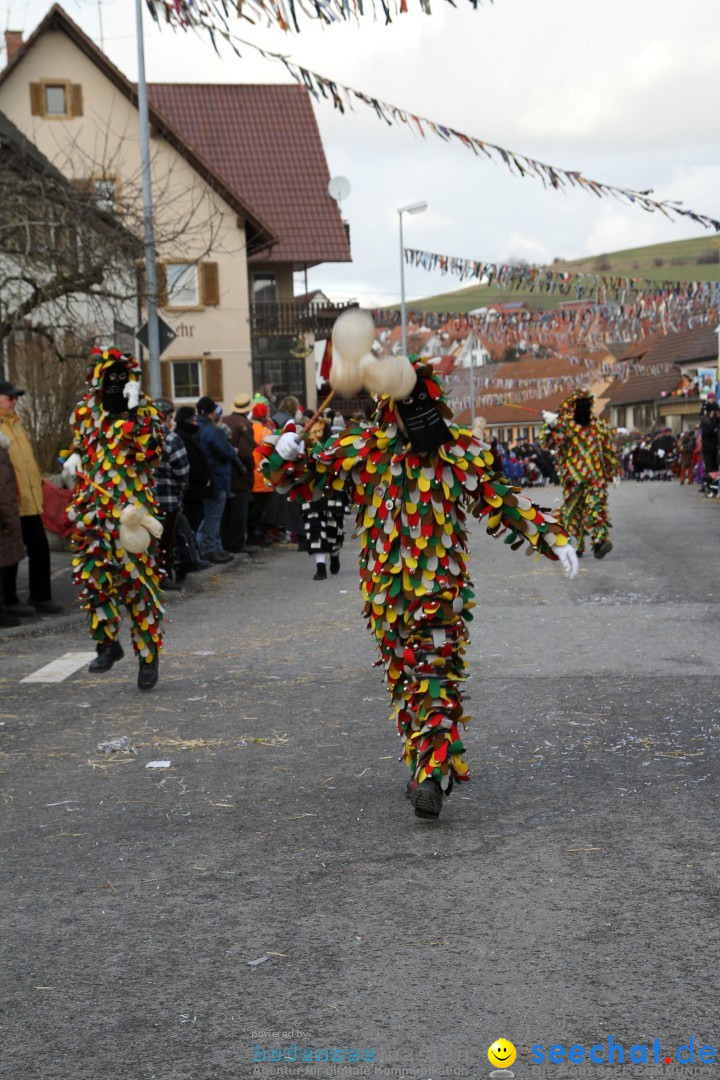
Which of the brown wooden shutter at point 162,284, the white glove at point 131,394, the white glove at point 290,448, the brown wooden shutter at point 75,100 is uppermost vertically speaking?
the brown wooden shutter at point 75,100

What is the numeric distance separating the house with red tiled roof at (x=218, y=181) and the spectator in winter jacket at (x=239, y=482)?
52.9 feet

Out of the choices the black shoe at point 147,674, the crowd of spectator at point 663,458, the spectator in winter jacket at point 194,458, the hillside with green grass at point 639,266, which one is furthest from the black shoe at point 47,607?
the hillside with green grass at point 639,266

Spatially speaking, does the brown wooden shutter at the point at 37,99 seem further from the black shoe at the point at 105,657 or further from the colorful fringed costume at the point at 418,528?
the colorful fringed costume at the point at 418,528

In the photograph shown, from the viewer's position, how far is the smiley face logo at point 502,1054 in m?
3.57

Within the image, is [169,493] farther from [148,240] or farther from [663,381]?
[663,381]

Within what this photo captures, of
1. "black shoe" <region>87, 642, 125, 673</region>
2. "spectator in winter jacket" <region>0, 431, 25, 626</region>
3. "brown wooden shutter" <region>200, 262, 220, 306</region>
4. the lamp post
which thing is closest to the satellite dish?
"brown wooden shutter" <region>200, 262, 220, 306</region>

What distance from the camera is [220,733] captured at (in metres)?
7.73

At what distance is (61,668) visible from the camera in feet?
33.2

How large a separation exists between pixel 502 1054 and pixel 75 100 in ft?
134

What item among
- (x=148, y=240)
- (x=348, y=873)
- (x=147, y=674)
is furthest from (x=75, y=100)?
(x=348, y=873)

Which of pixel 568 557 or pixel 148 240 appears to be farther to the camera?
pixel 148 240

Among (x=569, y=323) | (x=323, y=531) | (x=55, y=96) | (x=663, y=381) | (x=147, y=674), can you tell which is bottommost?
(x=147, y=674)

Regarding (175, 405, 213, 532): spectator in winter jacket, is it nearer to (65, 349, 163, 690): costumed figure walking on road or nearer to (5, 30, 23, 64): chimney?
(65, 349, 163, 690): costumed figure walking on road

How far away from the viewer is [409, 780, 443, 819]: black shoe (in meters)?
5.74
